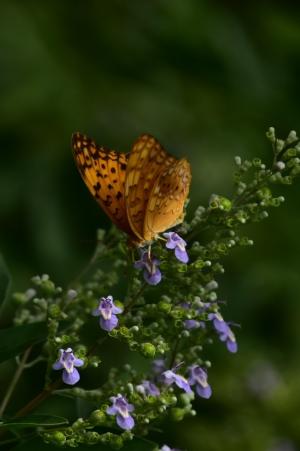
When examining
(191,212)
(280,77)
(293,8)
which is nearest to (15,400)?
(191,212)

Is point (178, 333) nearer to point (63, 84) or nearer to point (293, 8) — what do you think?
point (63, 84)

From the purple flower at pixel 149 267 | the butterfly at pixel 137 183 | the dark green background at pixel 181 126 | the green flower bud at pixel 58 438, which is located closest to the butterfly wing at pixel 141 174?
the butterfly at pixel 137 183

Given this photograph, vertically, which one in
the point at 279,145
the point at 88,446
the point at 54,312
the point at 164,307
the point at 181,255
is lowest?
the point at 88,446

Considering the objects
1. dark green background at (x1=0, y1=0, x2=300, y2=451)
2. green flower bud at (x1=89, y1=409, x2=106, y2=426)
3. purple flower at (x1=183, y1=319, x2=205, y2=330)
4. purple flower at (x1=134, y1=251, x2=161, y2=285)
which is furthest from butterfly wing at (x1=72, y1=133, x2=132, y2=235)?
dark green background at (x1=0, y1=0, x2=300, y2=451)

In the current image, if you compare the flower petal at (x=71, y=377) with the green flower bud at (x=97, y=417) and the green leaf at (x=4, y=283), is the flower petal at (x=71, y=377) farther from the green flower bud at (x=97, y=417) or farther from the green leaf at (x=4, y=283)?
the green leaf at (x=4, y=283)

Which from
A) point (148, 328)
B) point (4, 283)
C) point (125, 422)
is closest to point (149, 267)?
point (148, 328)

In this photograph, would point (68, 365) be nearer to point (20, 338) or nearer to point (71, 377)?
point (71, 377)
